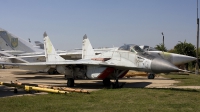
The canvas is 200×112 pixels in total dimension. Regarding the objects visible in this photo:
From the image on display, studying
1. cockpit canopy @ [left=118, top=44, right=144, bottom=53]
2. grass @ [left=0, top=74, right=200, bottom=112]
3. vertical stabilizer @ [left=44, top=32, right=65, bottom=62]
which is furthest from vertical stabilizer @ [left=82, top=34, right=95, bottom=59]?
grass @ [left=0, top=74, right=200, bottom=112]

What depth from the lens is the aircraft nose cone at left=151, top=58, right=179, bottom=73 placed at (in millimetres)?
10858

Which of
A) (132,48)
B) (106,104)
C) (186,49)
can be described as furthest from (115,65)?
(186,49)

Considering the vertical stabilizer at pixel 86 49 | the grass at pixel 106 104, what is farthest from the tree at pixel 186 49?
the grass at pixel 106 104

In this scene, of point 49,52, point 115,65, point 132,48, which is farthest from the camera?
point 49,52

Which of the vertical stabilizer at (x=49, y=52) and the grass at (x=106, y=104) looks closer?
the grass at (x=106, y=104)

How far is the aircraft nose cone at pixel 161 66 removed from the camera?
10.9 metres

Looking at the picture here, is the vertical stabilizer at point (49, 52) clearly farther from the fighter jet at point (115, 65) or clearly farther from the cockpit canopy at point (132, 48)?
the cockpit canopy at point (132, 48)

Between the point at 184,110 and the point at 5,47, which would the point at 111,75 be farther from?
the point at 5,47

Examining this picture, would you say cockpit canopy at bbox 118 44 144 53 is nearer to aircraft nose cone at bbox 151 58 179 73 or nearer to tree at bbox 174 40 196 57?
aircraft nose cone at bbox 151 58 179 73

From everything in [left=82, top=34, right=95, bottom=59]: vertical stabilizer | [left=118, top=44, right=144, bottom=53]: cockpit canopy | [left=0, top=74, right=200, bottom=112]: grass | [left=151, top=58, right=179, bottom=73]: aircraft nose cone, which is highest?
[left=82, top=34, right=95, bottom=59]: vertical stabilizer

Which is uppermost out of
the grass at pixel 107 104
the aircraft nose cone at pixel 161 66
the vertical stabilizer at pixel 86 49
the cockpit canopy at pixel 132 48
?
the vertical stabilizer at pixel 86 49

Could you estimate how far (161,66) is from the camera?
36.5 ft

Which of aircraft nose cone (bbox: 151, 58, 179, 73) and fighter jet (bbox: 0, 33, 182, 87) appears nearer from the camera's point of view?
aircraft nose cone (bbox: 151, 58, 179, 73)

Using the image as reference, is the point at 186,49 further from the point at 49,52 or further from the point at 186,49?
the point at 49,52
